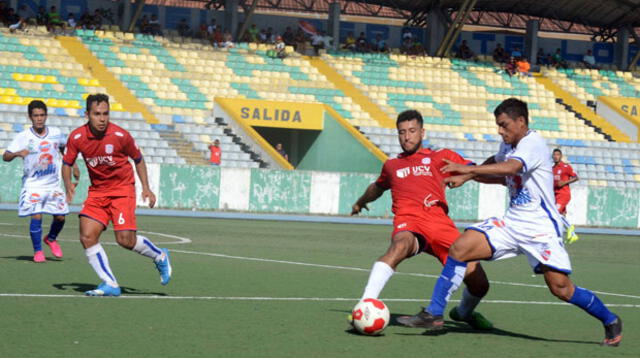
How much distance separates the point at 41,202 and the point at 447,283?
6616mm

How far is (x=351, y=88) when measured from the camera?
3872 cm

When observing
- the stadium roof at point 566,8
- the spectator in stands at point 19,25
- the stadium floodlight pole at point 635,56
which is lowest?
the spectator in stands at point 19,25

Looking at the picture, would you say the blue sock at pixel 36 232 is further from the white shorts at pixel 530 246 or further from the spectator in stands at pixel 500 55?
the spectator in stands at pixel 500 55

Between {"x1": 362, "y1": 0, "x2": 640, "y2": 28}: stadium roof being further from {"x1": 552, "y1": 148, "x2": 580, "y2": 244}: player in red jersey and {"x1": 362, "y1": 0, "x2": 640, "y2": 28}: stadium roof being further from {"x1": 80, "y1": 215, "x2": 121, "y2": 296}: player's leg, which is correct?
{"x1": 80, "y1": 215, "x2": 121, "y2": 296}: player's leg

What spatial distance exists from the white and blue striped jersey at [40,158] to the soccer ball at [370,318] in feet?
20.8

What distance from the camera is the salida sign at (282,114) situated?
34406 millimetres

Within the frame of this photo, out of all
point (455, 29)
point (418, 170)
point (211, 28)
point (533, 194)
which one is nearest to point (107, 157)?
point (418, 170)

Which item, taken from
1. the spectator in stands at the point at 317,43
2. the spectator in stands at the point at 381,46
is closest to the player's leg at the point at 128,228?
the spectator in stands at the point at 317,43

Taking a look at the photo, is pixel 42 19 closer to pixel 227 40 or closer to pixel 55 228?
pixel 227 40

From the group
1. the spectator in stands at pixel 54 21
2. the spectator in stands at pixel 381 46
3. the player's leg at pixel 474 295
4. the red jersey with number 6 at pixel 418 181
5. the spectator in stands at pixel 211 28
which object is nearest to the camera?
the player's leg at pixel 474 295

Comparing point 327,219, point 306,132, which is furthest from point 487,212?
point 306,132

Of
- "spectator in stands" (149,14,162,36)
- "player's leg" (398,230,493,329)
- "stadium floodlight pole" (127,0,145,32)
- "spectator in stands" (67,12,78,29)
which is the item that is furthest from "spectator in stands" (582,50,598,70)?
"player's leg" (398,230,493,329)

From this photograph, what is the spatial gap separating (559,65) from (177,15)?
681 inches

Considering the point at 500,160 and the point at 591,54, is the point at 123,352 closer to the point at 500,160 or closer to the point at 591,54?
the point at 500,160
